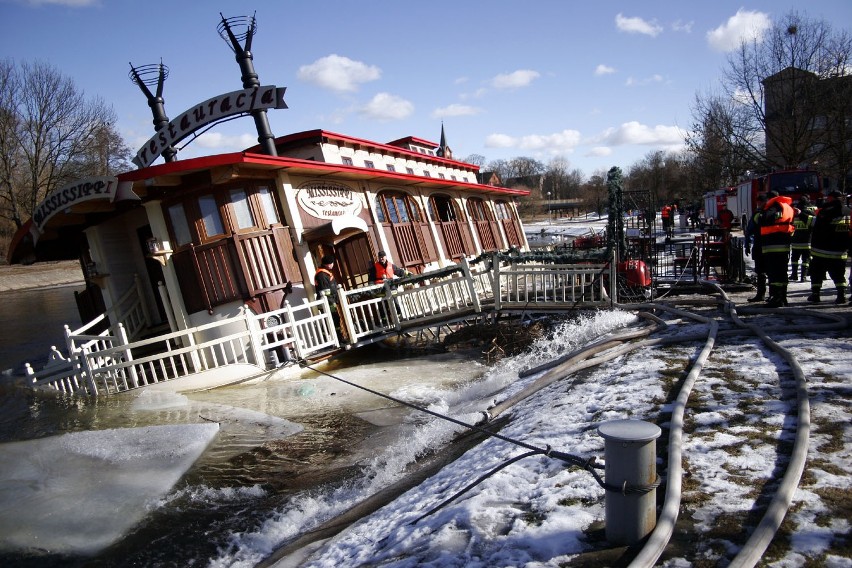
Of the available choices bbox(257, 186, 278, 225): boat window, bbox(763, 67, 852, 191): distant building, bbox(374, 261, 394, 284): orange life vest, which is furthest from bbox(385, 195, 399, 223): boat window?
bbox(763, 67, 852, 191): distant building

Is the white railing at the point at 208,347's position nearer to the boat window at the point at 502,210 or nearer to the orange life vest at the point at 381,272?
the orange life vest at the point at 381,272

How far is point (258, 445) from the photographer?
6699 millimetres

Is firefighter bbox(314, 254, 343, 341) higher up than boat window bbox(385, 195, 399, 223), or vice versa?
boat window bbox(385, 195, 399, 223)

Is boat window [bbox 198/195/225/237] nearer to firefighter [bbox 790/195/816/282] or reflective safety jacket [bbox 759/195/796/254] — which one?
reflective safety jacket [bbox 759/195/796/254]

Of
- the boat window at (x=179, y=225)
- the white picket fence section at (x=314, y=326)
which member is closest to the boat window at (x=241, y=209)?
the boat window at (x=179, y=225)

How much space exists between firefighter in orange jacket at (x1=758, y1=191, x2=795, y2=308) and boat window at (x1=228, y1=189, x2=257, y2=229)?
9.26m

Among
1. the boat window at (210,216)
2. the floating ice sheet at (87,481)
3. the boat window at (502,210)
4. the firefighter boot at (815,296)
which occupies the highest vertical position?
the boat window at (210,216)

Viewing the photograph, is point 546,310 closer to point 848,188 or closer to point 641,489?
point 641,489

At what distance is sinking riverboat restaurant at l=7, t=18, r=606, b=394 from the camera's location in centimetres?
984

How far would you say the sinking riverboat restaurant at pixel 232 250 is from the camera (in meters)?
9.84

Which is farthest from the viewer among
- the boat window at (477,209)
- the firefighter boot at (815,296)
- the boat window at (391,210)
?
the boat window at (477,209)

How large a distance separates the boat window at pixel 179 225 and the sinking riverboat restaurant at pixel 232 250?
1.0 inches

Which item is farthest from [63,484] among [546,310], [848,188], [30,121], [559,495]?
[30,121]

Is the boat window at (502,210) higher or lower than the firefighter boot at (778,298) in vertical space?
higher
